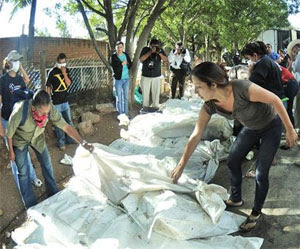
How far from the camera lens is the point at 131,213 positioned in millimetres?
2678

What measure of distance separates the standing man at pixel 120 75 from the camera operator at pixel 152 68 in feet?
1.29

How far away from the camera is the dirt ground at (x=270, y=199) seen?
2.73 metres

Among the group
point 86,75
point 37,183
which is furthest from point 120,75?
point 86,75

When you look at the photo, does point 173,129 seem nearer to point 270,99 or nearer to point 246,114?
point 246,114

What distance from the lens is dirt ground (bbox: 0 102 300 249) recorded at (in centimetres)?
273

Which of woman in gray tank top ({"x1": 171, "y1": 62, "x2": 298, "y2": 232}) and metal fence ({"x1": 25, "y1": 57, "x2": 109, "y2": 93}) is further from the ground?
metal fence ({"x1": 25, "y1": 57, "x2": 109, "y2": 93})

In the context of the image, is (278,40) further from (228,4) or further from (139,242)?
(139,242)

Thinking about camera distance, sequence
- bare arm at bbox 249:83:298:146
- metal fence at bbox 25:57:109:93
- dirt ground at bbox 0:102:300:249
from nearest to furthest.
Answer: bare arm at bbox 249:83:298:146 < dirt ground at bbox 0:102:300:249 < metal fence at bbox 25:57:109:93

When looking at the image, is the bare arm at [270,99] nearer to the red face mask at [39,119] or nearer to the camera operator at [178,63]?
the red face mask at [39,119]

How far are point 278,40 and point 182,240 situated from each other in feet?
63.7

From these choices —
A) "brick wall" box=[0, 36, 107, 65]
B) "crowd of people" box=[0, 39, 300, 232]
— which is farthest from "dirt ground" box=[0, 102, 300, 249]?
"brick wall" box=[0, 36, 107, 65]

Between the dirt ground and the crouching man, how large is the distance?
0.35 meters

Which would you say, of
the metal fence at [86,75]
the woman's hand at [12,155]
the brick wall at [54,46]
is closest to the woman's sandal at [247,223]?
the woman's hand at [12,155]

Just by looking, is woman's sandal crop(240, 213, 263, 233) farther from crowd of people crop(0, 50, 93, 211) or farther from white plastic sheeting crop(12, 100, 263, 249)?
crowd of people crop(0, 50, 93, 211)
